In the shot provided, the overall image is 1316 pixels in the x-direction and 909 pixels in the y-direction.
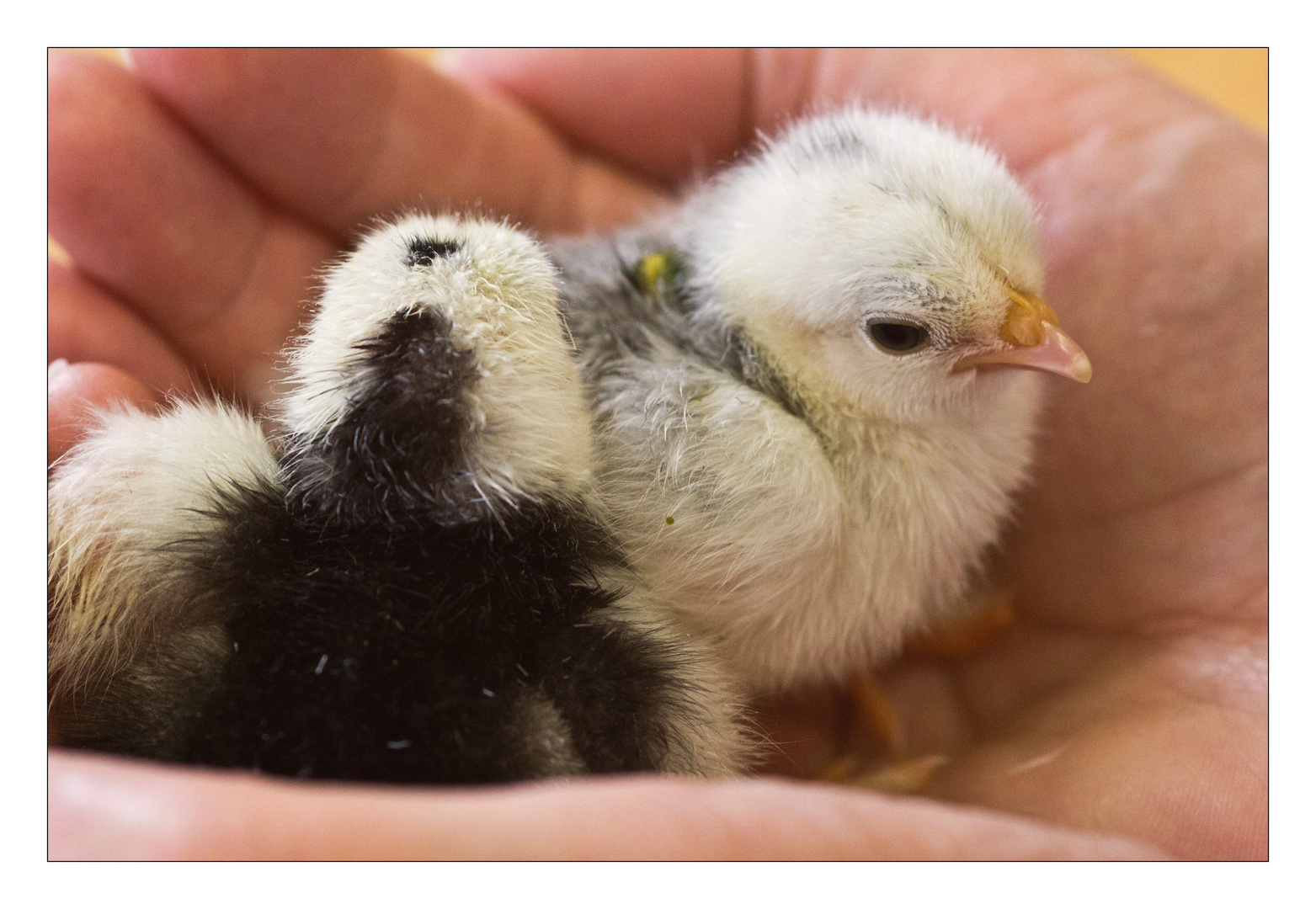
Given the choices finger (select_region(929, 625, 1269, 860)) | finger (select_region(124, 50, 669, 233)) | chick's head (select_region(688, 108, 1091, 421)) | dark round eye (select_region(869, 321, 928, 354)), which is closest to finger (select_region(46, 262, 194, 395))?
finger (select_region(124, 50, 669, 233))

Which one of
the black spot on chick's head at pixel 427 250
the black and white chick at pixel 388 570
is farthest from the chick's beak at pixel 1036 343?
the black spot on chick's head at pixel 427 250

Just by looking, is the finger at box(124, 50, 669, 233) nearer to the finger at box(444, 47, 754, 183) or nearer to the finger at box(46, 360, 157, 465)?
the finger at box(444, 47, 754, 183)

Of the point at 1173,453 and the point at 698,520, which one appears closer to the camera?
the point at 698,520

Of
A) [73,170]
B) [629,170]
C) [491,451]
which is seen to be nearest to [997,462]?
[491,451]

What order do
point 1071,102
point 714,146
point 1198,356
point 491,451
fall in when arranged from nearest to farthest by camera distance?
1. point 491,451
2. point 1198,356
3. point 1071,102
4. point 714,146

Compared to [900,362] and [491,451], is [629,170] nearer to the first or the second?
Answer: [900,362]
